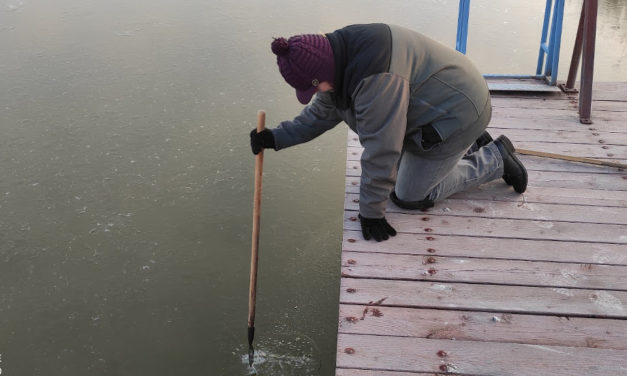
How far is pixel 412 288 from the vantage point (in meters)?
2.19

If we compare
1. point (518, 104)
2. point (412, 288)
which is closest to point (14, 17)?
point (518, 104)

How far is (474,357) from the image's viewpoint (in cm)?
191

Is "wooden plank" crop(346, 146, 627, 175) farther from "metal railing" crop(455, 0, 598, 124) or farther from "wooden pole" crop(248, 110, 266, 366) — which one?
"wooden pole" crop(248, 110, 266, 366)

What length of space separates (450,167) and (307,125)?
0.60m

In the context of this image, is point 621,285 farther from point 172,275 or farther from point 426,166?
point 172,275

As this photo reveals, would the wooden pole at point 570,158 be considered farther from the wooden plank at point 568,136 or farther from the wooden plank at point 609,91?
the wooden plank at point 609,91

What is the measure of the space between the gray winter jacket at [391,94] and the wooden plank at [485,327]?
48 cm

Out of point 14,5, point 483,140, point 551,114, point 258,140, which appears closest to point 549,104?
point 551,114

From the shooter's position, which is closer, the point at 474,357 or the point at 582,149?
the point at 474,357

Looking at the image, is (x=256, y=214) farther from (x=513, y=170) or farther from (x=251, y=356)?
(x=513, y=170)

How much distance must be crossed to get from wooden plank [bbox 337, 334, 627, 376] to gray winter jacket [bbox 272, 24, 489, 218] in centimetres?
60

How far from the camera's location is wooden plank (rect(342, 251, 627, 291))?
221cm

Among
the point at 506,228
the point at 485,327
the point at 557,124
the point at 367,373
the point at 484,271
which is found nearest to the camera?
the point at 367,373

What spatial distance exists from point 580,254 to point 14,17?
5.50m
